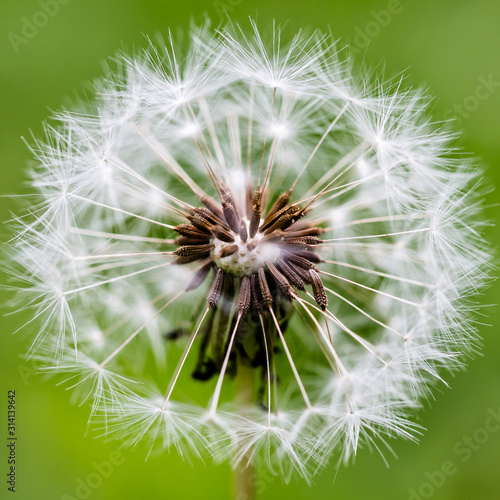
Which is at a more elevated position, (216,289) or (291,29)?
(291,29)

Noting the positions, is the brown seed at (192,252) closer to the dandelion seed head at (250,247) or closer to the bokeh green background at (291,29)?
the dandelion seed head at (250,247)

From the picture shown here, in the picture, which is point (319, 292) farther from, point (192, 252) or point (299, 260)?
point (192, 252)

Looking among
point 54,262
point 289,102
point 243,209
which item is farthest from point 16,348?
point 289,102

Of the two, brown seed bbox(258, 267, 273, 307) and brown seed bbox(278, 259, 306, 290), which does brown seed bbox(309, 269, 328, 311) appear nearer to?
brown seed bbox(278, 259, 306, 290)

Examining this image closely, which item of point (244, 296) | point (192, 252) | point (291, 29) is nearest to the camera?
point (244, 296)

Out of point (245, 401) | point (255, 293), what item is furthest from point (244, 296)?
point (245, 401)

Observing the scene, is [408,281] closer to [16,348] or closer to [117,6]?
[16,348]

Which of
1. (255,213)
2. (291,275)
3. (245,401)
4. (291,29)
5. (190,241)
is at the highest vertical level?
(291,29)

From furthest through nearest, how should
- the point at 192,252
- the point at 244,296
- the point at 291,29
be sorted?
the point at 291,29 < the point at 192,252 < the point at 244,296

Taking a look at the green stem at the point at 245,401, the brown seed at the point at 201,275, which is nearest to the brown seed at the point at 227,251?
the brown seed at the point at 201,275
